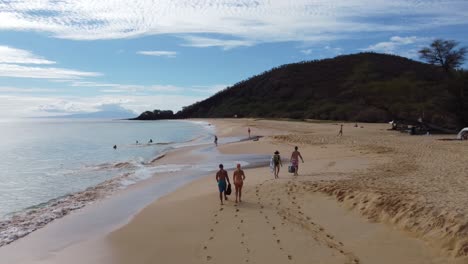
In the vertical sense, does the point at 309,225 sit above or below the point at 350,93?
below

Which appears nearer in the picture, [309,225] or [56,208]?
[309,225]

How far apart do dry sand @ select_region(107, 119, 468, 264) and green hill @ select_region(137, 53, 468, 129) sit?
32627 millimetres

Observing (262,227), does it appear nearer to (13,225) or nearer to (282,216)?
(282,216)

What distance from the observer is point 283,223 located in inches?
432

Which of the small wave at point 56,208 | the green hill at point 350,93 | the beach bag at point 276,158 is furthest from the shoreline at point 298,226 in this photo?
the green hill at point 350,93

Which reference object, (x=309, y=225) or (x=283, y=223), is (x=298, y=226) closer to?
(x=309, y=225)

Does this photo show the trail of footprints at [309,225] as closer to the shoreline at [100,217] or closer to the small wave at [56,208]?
the shoreline at [100,217]

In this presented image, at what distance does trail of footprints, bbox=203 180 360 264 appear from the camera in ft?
29.3

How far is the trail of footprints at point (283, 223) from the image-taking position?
8.92 m

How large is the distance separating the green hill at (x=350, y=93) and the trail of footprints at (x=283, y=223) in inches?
1439

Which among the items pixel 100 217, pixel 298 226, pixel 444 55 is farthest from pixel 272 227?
pixel 444 55

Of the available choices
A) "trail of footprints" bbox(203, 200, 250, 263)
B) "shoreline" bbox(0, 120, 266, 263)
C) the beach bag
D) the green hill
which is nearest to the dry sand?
"trail of footprints" bbox(203, 200, 250, 263)

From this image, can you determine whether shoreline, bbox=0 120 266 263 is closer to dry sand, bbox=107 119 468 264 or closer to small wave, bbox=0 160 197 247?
small wave, bbox=0 160 197 247

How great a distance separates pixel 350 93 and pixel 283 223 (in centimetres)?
9467
